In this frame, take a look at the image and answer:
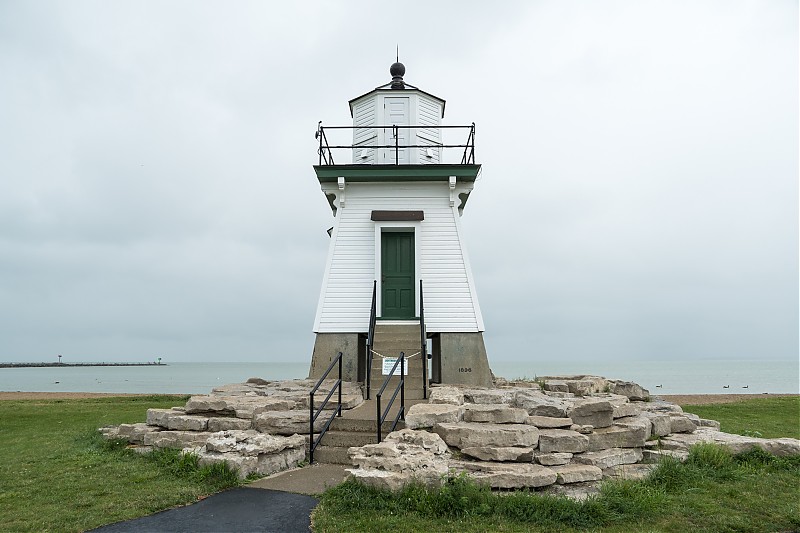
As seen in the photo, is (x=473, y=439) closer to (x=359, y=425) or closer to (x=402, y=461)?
(x=402, y=461)

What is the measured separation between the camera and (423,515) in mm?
5715

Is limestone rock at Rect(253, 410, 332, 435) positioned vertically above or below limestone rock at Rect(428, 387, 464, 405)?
below

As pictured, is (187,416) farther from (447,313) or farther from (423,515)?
(447,313)

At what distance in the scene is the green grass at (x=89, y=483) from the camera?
5730 millimetres

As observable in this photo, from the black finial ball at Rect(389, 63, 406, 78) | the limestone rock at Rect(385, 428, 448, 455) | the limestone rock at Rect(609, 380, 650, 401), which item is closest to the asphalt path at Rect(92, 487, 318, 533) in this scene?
the limestone rock at Rect(385, 428, 448, 455)

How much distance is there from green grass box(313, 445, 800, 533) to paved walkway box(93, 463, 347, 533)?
1.01 ft

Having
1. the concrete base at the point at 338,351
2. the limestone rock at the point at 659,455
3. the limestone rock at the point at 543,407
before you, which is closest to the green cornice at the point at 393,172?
the concrete base at the point at 338,351

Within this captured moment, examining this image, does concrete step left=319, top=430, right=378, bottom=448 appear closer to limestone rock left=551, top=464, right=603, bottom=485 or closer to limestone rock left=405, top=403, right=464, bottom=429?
limestone rock left=405, top=403, right=464, bottom=429

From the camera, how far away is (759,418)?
Result: 1559cm

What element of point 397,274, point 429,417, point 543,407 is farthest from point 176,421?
point 397,274

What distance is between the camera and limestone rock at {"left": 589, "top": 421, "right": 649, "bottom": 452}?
7797mm

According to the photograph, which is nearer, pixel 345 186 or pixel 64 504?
pixel 64 504

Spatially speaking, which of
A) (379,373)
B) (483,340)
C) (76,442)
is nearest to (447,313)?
(483,340)

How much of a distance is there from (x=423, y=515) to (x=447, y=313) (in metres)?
8.76
